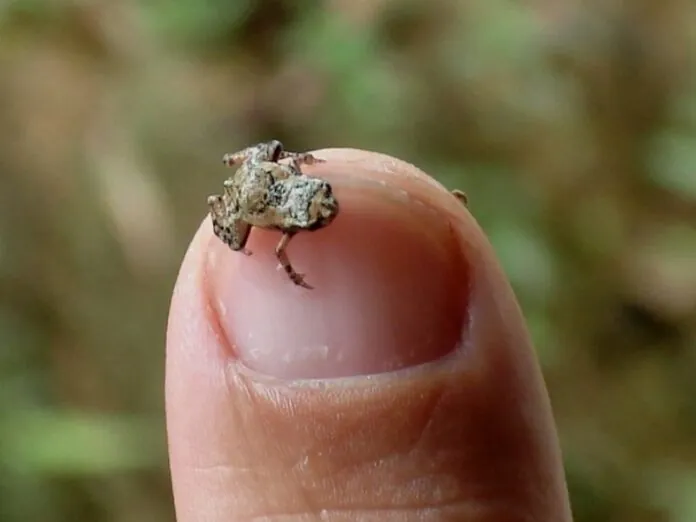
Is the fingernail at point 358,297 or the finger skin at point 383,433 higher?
the fingernail at point 358,297

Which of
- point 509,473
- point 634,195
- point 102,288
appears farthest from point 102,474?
point 634,195

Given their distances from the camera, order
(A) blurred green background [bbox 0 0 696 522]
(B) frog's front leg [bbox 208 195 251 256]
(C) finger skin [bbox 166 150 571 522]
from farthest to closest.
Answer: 1. (A) blurred green background [bbox 0 0 696 522]
2. (B) frog's front leg [bbox 208 195 251 256]
3. (C) finger skin [bbox 166 150 571 522]

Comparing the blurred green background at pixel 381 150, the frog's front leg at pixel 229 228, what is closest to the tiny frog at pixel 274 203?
the frog's front leg at pixel 229 228

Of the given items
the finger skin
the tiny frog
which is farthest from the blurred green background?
the finger skin

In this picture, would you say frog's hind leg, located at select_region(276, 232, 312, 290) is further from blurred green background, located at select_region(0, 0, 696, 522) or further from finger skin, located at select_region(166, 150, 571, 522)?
blurred green background, located at select_region(0, 0, 696, 522)

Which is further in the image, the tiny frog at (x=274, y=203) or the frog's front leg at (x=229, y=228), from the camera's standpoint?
the frog's front leg at (x=229, y=228)

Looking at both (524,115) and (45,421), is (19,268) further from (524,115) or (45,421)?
(524,115)

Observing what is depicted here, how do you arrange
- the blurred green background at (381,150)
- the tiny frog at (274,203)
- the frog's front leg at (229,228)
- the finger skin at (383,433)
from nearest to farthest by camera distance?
the finger skin at (383,433) < the tiny frog at (274,203) < the frog's front leg at (229,228) < the blurred green background at (381,150)

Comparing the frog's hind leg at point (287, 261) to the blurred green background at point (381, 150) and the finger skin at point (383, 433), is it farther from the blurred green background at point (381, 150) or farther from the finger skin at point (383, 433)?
the blurred green background at point (381, 150)

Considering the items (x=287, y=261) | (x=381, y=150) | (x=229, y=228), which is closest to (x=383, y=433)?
(x=287, y=261)
